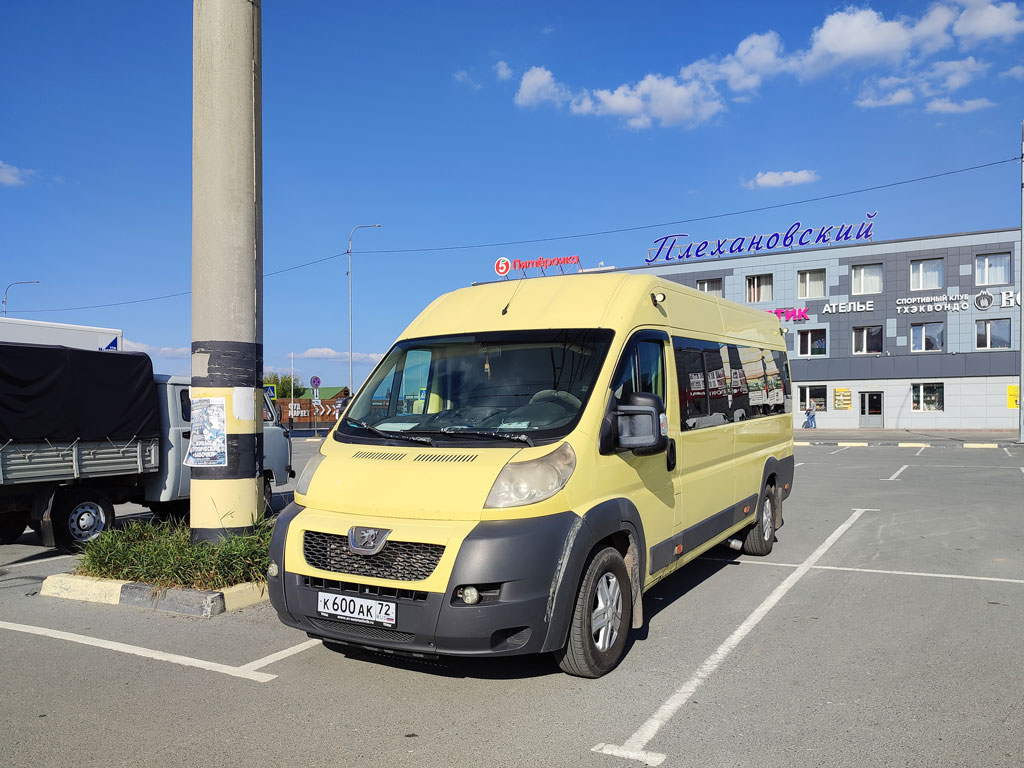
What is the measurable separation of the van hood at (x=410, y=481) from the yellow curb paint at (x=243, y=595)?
6.79 ft

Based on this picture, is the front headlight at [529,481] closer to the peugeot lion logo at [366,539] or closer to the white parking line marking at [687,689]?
the peugeot lion logo at [366,539]

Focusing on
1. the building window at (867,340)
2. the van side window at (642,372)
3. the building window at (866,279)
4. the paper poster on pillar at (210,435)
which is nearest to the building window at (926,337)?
the building window at (867,340)

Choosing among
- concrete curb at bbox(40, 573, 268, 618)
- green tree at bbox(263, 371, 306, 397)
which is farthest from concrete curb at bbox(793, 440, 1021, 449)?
green tree at bbox(263, 371, 306, 397)

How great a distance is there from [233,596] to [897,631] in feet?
16.0

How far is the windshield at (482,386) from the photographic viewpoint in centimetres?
485

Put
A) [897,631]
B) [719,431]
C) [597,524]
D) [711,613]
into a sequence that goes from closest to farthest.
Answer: [597,524]
[897,631]
[711,613]
[719,431]

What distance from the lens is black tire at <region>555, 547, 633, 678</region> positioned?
4469 mm

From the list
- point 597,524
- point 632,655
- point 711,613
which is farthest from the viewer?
point 711,613

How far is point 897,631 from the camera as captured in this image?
18.6 feet

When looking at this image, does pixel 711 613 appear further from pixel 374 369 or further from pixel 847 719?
pixel 374 369

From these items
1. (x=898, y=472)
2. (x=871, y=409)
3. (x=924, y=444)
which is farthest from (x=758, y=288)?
(x=898, y=472)

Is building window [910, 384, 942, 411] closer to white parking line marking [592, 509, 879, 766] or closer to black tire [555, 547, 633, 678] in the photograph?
white parking line marking [592, 509, 879, 766]

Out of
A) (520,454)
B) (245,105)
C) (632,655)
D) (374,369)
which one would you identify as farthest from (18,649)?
(245,105)

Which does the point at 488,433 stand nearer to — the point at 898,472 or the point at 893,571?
the point at 893,571
